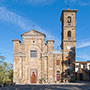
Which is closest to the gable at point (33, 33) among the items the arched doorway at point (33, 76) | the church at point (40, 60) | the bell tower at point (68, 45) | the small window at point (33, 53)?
the church at point (40, 60)

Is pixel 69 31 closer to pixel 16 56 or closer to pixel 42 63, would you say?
pixel 42 63

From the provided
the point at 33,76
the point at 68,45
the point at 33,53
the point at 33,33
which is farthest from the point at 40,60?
the point at 68,45

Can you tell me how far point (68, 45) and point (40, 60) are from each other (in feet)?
22.7

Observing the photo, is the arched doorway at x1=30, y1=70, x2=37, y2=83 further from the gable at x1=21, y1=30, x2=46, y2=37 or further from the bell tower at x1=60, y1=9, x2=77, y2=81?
the gable at x1=21, y1=30, x2=46, y2=37

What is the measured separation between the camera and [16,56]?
27.2 metres

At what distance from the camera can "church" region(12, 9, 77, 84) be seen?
26859mm

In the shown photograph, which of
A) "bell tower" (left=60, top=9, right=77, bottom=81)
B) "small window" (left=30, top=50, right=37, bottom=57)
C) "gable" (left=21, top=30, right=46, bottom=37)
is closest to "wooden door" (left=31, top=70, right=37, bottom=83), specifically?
"small window" (left=30, top=50, right=37, bottom=57)

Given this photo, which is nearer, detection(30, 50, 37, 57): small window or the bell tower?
the bell tower

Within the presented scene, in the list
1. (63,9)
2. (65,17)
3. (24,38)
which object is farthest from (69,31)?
(24,38)

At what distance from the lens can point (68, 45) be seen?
2833 cm

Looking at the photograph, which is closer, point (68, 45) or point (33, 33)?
point (33, 33)

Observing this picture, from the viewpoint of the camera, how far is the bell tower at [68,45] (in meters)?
27.3

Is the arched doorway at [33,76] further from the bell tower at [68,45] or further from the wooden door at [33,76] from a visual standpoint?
the bell tower at [68,45]

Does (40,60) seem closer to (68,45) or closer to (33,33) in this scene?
(33,33)
